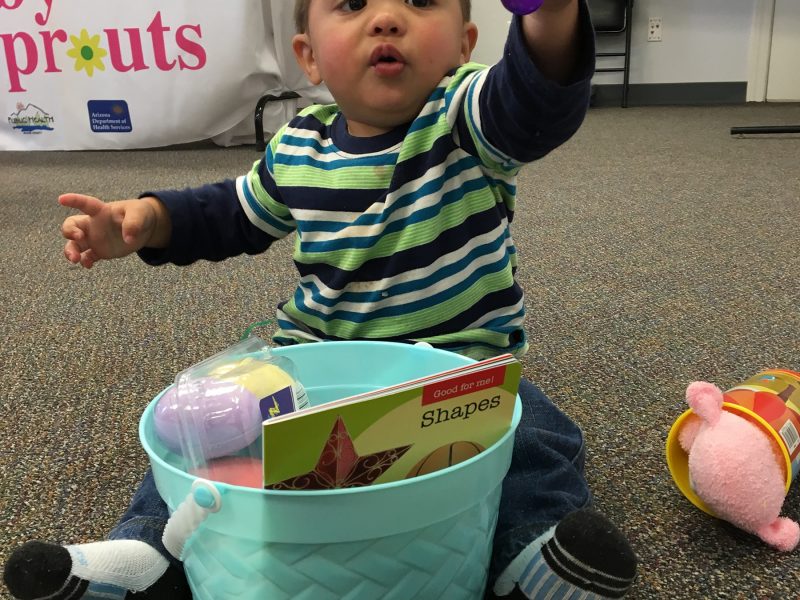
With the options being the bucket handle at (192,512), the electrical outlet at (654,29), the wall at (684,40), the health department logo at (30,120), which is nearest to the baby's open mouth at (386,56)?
the bucket handle at (192,512)

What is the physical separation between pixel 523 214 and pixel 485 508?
114 cm

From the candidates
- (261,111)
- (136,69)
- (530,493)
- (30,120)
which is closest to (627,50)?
(261,111)

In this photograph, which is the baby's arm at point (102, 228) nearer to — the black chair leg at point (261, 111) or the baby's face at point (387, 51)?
→ the baby's face at point (387, 51)

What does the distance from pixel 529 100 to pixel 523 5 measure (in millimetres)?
96

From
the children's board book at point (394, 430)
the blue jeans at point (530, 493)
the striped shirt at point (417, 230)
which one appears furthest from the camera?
the striped shirt at point (417, 230)

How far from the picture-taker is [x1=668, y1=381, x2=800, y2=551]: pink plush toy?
1.78 ft

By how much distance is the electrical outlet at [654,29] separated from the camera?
3461 mm

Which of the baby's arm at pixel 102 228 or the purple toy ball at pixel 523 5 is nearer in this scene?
the purple toy ball at pixel 523 5

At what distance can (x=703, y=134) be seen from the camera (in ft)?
8.00

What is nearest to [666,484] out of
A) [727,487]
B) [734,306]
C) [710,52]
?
[727,487]

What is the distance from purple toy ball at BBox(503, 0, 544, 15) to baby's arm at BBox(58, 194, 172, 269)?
0.37 meters

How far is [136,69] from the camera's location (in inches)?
84.9

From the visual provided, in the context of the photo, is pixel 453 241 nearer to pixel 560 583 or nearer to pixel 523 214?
pixel 560 583

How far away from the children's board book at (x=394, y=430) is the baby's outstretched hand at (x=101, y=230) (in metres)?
0.32
